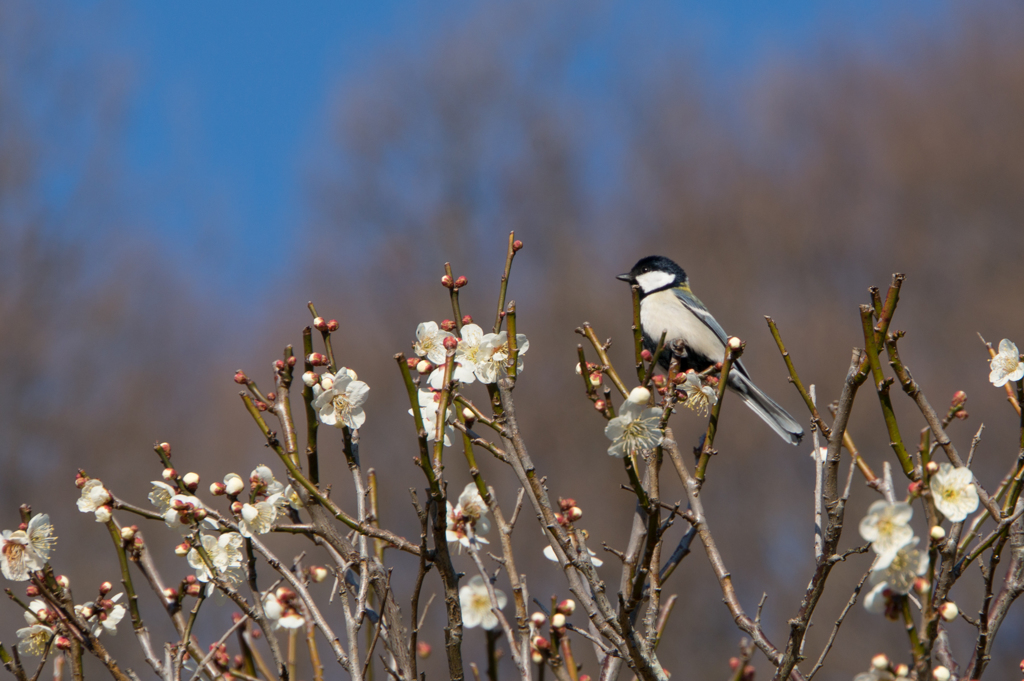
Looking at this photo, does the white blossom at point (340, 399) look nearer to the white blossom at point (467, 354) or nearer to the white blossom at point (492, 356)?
the white blossom at point (467, 354)

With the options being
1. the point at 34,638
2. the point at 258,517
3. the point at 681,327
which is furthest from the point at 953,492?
the point at 681,327

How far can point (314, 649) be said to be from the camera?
217cm

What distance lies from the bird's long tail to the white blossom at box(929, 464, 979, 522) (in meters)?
1.88

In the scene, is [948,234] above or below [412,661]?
above

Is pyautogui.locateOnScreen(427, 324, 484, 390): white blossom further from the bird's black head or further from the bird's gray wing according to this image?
the bird's black head

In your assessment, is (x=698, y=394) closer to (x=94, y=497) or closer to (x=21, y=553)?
(x=94, y=497)

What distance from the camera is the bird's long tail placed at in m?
3.42

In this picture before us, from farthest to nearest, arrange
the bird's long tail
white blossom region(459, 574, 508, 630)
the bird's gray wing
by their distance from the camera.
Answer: the bird's gray wing < the bird's long tail < white blossom region(459, 574, 508, 630)

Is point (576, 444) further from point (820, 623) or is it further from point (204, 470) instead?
point (204, 470)

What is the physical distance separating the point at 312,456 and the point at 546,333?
1420cm

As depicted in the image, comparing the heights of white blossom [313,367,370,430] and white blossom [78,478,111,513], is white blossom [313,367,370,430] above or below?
above

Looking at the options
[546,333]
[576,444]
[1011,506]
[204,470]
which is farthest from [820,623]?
[1011,506]

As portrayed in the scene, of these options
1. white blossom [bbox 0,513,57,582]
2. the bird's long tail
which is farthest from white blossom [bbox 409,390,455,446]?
the bird's long tail

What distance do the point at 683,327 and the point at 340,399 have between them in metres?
2.79
